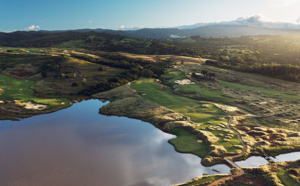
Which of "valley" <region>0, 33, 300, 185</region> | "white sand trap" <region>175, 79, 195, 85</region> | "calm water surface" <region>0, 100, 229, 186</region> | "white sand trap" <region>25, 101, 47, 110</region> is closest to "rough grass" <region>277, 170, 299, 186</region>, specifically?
"valley" <region>0, 33, 300, 185</region>

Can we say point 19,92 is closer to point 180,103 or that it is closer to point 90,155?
point 90,155

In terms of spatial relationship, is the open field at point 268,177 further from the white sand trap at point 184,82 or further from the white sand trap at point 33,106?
the white sand trap at point 33,106

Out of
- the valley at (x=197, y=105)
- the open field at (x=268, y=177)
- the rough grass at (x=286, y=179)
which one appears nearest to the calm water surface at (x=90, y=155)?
the open field at (x=268, y=177)

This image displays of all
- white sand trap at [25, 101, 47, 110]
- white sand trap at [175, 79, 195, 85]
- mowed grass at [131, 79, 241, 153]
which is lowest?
mowed grass at [131, 79, 241, 153]

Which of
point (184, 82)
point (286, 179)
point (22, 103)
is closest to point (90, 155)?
point (286, 179)

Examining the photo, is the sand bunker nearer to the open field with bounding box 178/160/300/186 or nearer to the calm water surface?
the calm water surface
